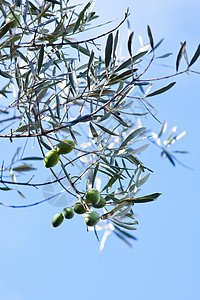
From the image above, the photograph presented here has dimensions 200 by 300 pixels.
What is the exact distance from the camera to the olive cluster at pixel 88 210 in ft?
4.25

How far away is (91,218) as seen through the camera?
129 cm

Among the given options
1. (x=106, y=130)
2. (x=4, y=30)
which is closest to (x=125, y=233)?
(x=106, y=130)

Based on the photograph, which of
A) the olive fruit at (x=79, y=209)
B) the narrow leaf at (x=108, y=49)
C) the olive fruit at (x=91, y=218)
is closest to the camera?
the narrow leaf at (x=108, y=49)

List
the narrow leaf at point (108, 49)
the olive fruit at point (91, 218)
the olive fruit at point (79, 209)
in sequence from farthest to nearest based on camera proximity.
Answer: the olive fruit at point (79, 209) < the olive fruit at point (91, 218) < the narrow leaf at point (108, 49)

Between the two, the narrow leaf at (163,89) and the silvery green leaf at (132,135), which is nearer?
the narrow leaf at (163,89)

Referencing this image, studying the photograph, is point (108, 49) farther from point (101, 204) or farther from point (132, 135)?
point (101, 204)

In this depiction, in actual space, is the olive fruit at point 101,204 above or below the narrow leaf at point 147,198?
above

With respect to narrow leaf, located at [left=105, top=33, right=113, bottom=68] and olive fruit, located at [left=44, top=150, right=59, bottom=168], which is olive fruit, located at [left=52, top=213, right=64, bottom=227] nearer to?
olive fruit, located at [left=44, top=150, right=59, bottom=168]

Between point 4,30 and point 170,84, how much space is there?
24.4 inches

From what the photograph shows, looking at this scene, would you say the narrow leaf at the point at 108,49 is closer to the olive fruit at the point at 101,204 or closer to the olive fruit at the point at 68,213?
the olive fruit at the point at 101,204

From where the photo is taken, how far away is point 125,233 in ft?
4.56

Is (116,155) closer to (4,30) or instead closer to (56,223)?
(56,223)

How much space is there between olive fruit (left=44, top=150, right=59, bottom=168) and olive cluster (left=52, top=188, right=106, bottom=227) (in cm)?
17

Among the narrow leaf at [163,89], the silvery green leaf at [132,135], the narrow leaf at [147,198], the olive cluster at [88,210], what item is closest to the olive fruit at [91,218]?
the olive cluster at [88,210]
